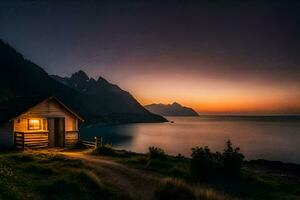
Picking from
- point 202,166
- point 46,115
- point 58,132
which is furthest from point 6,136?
point 202,166

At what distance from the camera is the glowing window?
3549 cm

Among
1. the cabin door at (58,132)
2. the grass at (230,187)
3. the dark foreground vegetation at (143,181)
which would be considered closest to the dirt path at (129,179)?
the dark foreground vegetation at (143,181)

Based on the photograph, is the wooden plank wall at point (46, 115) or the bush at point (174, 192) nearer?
the bush at point (174, 192)

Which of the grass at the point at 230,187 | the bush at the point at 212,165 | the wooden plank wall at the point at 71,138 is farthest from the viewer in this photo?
the wooden plank wall at the point at 71,138

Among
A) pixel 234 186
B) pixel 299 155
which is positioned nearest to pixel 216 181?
pixel 234 186

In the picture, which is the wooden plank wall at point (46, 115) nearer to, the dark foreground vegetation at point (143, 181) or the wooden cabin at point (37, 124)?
the wooden cabin at point (37, 124)

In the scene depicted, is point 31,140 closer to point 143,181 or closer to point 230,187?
point 143,181

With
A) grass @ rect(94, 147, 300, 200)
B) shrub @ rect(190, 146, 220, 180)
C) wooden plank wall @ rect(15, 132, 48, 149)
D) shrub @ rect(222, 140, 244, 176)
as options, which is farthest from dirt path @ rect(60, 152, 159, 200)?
wooden plank wall @ rect(15, 132, 48, 149)

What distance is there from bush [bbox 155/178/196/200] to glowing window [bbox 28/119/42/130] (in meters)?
23.1

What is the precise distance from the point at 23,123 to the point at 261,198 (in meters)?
25.9

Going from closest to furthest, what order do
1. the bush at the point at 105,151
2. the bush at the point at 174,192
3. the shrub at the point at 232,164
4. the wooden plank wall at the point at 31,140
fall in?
the bush at the point at 174,192 < the shrub at the point at 232,164 < the bush at the point at 105,151 < the wooden plank wall at the point at 31,140

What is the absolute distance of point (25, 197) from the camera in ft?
45.0

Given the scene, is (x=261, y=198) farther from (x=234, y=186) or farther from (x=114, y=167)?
(x=114, y=167)

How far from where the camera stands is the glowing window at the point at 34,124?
35491 mm
